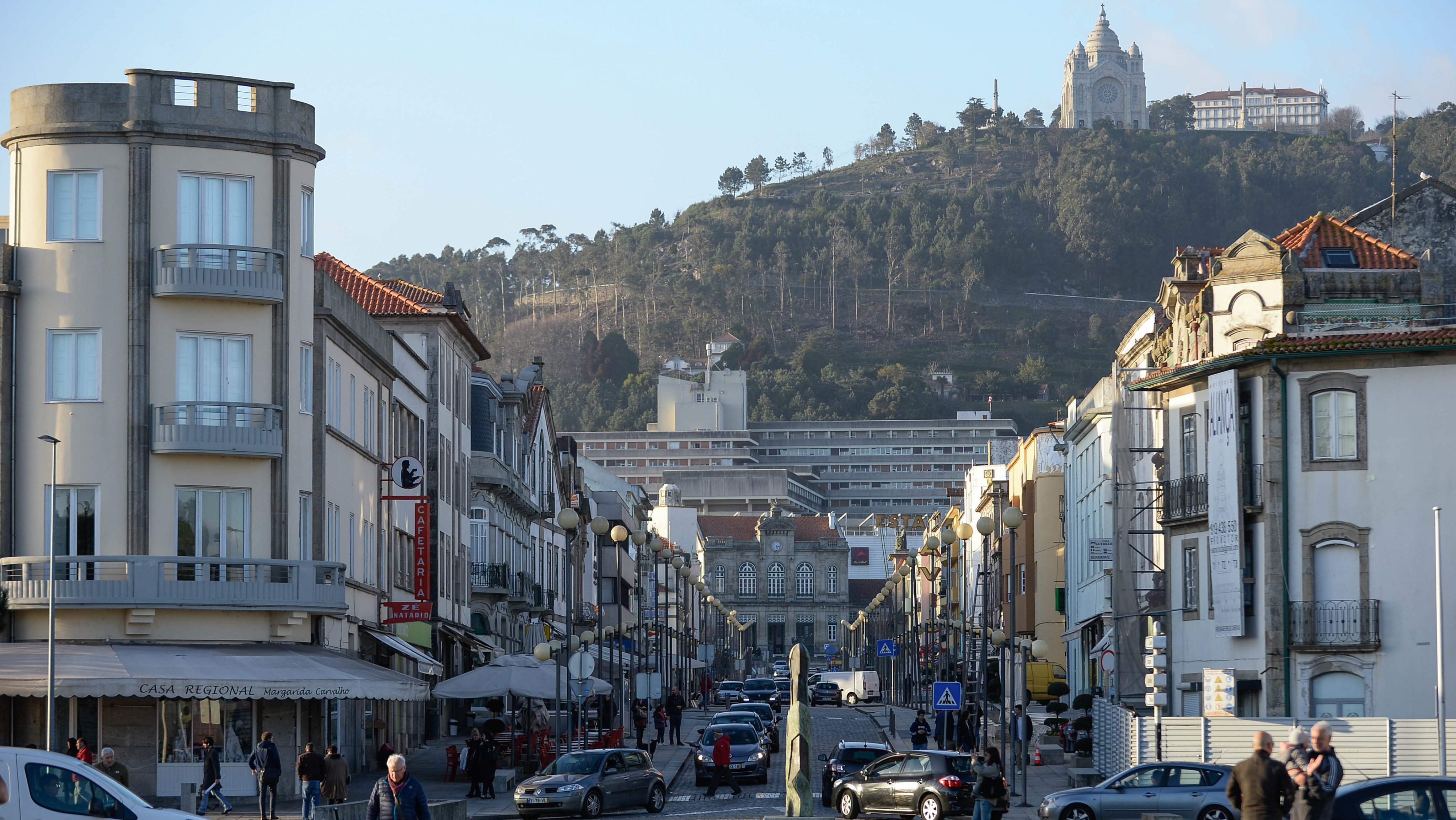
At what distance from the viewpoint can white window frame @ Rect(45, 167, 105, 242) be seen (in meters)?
35.8

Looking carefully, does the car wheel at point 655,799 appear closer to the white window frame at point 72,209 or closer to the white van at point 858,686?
the white window frame at point 72,209

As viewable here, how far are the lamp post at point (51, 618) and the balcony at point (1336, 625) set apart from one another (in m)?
28.0

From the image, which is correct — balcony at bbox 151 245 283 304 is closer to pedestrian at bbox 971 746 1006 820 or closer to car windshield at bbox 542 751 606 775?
car windshield at bbox 542 751 606 775

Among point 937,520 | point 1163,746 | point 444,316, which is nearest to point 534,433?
point 444,316

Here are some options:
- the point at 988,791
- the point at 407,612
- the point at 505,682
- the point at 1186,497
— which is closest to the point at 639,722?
the point at 407,612

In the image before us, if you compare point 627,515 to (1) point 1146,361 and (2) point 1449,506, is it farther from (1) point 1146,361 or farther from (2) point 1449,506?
(2) point 1449,506

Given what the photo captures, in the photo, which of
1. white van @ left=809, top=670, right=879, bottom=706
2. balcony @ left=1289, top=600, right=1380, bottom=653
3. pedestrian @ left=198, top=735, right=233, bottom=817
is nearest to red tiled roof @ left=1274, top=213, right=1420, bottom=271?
balcony @ left=1289, top=600, right=1380, bottom=653

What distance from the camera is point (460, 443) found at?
6066 cm

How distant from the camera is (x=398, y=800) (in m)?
20.9

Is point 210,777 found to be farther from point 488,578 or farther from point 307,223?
point 488,578

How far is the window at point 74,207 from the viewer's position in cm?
3584

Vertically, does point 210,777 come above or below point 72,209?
below

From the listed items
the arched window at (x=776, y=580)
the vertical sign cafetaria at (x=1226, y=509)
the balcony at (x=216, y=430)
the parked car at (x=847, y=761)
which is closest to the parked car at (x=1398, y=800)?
the parked car at (x=847, y=761)

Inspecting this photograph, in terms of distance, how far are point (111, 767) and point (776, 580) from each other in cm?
16221
